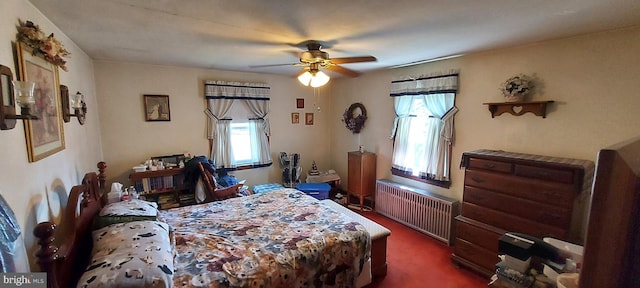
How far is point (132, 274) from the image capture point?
1.28 meters

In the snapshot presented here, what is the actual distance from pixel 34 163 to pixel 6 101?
0.45 meters

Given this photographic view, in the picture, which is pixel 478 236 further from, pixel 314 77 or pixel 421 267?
pixel 314 77

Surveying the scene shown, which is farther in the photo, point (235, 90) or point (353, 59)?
point (235, 90)

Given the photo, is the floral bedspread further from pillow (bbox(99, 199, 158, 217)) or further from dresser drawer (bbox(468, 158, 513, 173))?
dresser drawer (bbox(468, 158, 513, 173))

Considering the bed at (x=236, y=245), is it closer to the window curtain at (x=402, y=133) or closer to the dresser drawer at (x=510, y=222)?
the dresser drawer at (x=510, y=222)

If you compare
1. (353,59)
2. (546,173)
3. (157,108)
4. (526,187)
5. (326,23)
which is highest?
(326,23)

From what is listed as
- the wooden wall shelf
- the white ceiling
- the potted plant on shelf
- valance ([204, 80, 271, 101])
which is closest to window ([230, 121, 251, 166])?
valance ([204, 80, 271, 101])

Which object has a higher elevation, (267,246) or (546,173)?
(546,173)

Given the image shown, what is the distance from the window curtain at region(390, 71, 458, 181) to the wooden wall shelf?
17.0 inches

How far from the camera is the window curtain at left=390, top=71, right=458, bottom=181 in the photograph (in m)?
3.26

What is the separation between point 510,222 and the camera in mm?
2375

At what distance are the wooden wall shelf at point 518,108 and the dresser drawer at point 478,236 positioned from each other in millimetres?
1225

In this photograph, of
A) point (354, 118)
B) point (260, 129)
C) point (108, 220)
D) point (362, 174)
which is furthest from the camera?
point (354, 118)

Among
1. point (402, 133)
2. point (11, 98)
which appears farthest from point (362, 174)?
point (11, 98)
